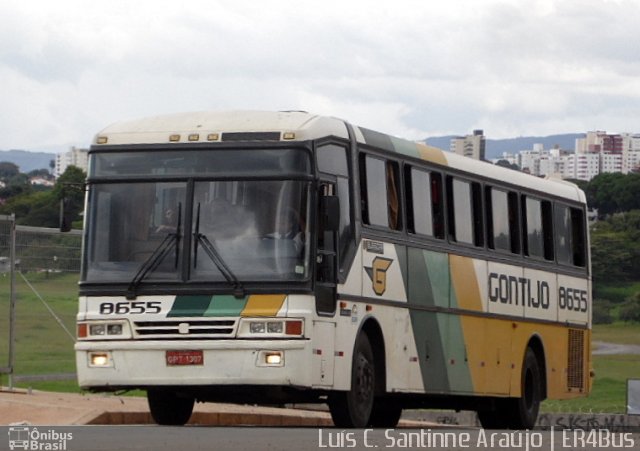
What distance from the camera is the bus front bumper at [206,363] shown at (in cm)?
1870

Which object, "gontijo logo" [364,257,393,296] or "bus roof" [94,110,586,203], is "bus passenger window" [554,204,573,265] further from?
"bus roof" [94,110,586,203]

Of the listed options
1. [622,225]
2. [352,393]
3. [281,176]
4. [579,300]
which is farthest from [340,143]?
[622,225]

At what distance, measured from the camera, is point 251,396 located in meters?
19.3

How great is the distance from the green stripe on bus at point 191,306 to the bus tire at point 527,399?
768cm

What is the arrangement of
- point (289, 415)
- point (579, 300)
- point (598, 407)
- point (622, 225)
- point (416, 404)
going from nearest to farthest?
point (416, 404)
point (289, 415)
point (579, 300)
point (598, 407)
point (622, 225)

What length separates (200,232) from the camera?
19.0 meters

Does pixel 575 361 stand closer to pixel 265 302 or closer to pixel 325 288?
pixel 325 288

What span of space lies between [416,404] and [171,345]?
5.79 metres

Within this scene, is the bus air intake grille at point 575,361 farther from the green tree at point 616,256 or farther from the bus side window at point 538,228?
the green tree at point 616,256

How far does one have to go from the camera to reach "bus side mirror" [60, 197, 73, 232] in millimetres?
20312

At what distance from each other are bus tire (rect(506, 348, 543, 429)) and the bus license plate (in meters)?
7.70

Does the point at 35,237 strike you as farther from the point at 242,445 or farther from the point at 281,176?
the point at 242,445

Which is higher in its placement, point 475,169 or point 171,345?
point 475,169

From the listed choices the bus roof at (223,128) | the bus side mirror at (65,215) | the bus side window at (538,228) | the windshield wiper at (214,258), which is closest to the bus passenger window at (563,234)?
the bus side window at (538,228)
